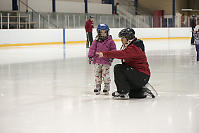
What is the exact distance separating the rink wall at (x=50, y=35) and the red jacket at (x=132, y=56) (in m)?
13.4

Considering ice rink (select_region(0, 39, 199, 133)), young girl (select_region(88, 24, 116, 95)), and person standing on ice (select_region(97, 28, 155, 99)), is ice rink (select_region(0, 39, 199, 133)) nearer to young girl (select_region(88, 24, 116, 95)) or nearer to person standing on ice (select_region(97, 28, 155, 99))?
person standing on ice (select_region(97, 28, 155, 99))

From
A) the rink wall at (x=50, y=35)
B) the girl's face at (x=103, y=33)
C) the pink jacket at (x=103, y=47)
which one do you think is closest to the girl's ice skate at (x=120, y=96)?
the pink jacket at (x=103, y=47)

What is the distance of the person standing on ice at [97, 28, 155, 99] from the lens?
501 cm

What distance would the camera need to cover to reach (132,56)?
501 centimetres

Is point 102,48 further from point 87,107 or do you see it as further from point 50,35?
point 50,35

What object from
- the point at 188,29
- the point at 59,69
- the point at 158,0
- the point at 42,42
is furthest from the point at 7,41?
the point at 158,0

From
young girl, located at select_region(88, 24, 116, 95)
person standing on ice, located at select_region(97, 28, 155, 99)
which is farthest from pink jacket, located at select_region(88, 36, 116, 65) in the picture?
person standing on ice, located at select_region(97, 28, 155, 99)

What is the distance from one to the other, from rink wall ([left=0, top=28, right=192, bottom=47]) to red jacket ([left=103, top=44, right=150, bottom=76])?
13417 mm

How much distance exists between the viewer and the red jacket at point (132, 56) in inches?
194

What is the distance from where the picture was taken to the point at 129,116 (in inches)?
163

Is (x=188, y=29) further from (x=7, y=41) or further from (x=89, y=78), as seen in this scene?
(x=89, y=78)

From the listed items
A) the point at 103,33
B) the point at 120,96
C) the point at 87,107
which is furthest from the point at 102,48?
the point at 87,107

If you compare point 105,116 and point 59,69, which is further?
point 59,69

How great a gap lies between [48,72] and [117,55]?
364 centimetres
